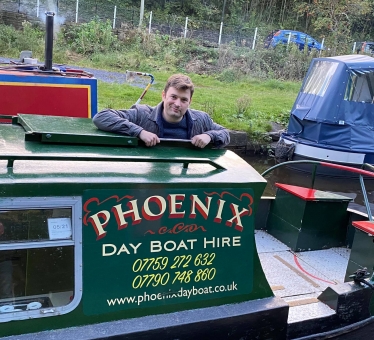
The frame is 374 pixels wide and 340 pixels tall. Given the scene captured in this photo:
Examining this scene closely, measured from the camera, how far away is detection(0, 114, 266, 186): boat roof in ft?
7.56

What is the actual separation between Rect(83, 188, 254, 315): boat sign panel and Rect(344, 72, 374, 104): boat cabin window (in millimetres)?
9809

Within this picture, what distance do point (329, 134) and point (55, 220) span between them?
1018 cm

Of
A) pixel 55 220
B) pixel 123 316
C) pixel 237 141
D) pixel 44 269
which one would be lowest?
pixel 237 141

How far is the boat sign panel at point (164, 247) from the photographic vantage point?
235cm

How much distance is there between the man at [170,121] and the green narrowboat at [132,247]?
97 mm

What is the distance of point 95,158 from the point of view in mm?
2418

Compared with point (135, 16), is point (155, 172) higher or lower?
lower

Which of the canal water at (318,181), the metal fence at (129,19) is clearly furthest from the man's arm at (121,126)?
the metal fence at (129,19)

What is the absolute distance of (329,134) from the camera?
452 inches

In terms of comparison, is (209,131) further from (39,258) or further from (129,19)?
(129,19)

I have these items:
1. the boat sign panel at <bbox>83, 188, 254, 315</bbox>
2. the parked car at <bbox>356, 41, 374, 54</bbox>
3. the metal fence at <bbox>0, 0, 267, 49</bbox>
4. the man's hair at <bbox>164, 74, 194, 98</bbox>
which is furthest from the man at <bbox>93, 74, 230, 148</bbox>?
the parked car at <bbox>356, 41, 374, 54</bbox>

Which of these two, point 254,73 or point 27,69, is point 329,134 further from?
point 254,73

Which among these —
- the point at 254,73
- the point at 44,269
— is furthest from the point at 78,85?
the point at 254,73

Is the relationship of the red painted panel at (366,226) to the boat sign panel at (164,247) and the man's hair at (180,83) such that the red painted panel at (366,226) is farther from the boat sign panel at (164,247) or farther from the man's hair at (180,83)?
the man's hair at (180,83)
